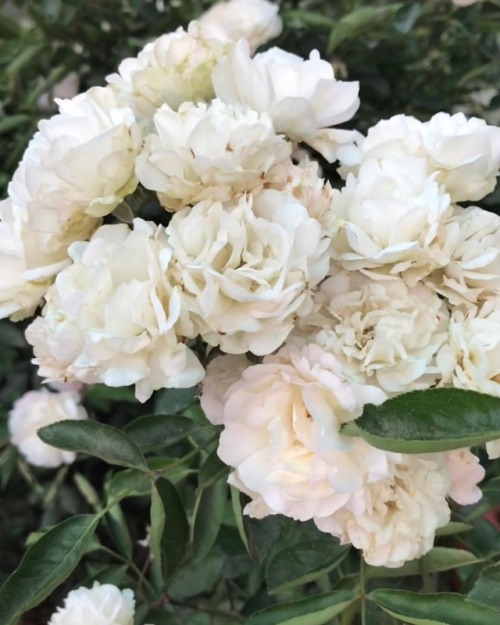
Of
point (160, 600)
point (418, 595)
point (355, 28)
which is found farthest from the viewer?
point (355, 28)

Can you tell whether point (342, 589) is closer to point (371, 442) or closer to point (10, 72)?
point (371, 442)

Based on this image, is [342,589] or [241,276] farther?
[342,589]

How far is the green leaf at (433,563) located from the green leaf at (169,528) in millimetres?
135

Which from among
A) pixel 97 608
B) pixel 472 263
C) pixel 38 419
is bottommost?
pixel 38 419

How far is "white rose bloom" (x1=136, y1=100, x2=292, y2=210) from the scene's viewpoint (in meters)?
0.36

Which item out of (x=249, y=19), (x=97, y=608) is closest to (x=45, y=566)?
(x=97, y=608)

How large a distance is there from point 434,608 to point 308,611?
91mm

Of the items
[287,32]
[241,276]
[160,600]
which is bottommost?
[160,600]

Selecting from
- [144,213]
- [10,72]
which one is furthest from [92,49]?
[144,213]

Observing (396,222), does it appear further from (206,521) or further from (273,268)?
(206,521)

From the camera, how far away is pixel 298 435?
374 mm

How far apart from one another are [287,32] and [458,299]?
0.64 m

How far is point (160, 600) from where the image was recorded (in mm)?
611

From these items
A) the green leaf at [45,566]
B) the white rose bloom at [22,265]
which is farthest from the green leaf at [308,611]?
the white rose bloom at [22,265]
